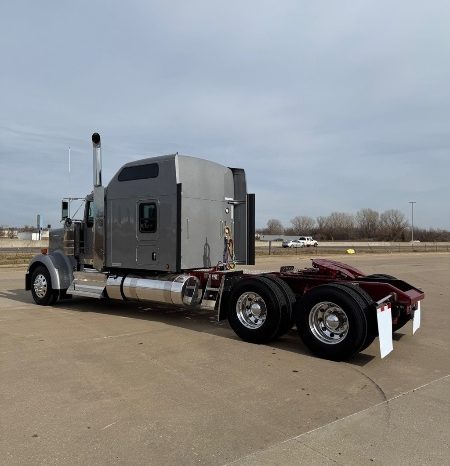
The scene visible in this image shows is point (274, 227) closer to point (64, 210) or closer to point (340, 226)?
point (340, 226)

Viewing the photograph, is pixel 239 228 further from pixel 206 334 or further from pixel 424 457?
pixel 424 457

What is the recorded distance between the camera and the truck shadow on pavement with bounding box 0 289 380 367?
7258 millimetres

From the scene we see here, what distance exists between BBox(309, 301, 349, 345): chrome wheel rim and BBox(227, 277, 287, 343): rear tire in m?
0.57

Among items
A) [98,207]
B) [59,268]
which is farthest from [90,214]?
[59,268]

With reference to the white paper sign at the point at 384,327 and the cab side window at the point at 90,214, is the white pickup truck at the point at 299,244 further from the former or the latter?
the white paper sign at the point at 384,327

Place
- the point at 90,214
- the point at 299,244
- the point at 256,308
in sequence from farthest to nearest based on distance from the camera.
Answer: the point at 299,244
the point at 90,214
the point at 256,308

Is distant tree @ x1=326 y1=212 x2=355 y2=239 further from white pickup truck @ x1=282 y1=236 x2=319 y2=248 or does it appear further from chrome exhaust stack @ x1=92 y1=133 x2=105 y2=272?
chrome exhaust stack @ x1=92 y1=133 x2=105 y2=272

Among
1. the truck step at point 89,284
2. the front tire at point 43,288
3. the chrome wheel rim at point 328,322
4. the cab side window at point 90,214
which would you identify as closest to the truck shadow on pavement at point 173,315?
the front tire at point 43,288

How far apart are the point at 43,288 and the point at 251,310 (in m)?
5.83

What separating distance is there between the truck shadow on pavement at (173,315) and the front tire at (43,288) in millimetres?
217

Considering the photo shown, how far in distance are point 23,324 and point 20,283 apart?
8.27 meters

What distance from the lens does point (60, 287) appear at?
10.8 m

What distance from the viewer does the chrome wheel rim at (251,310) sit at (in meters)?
7.37

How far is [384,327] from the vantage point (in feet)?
20.5
